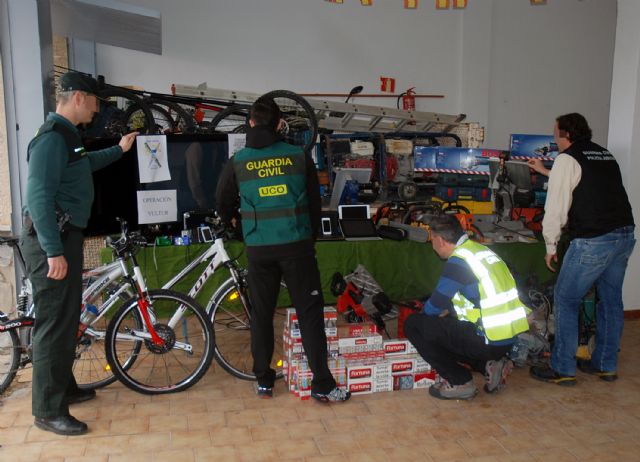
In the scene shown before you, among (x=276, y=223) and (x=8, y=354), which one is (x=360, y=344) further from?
(x=8, y=354)

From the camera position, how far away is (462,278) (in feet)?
11.0

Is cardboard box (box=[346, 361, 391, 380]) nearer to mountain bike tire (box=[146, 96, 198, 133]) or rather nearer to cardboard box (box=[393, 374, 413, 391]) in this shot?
cardboard box (box=[393, 374, 413, 391])

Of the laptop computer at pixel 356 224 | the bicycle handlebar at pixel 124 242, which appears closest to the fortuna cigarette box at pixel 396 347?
the laptop computer at pixel 356 224

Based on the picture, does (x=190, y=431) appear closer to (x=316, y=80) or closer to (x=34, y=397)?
(x=34, y=397)

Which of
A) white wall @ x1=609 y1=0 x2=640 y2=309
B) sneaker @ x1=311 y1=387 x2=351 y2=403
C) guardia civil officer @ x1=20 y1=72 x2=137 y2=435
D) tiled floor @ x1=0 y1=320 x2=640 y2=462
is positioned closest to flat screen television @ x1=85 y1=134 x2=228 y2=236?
guardia civil officer @ x1=20 y1=72 x2=137 y2=435

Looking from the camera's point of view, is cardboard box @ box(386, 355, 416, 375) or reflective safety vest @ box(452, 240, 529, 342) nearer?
reflective safety vest @ box(452, 240, 529, 342)

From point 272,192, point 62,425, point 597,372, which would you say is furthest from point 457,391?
point 62,425

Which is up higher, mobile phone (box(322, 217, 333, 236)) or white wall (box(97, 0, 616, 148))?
white wall (box(97, 0, 616, 148))

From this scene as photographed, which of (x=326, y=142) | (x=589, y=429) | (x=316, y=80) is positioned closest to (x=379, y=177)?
(x=326, y=142)

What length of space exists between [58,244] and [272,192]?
1122 millimetres

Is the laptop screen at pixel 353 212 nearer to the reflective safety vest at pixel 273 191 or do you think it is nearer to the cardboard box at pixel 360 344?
the cardboard box at pixel 360 344

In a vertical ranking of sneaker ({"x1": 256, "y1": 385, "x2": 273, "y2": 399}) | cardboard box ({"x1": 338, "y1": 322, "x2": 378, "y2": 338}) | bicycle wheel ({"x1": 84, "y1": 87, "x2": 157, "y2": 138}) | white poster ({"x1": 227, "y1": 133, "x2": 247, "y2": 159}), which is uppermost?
bicycle wheel ({"x1": 84, "y1": 87, "x2": 157, "y2": 138})

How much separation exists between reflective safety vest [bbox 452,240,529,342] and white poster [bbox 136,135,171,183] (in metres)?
2.48

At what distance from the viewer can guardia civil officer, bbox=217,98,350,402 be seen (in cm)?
336
